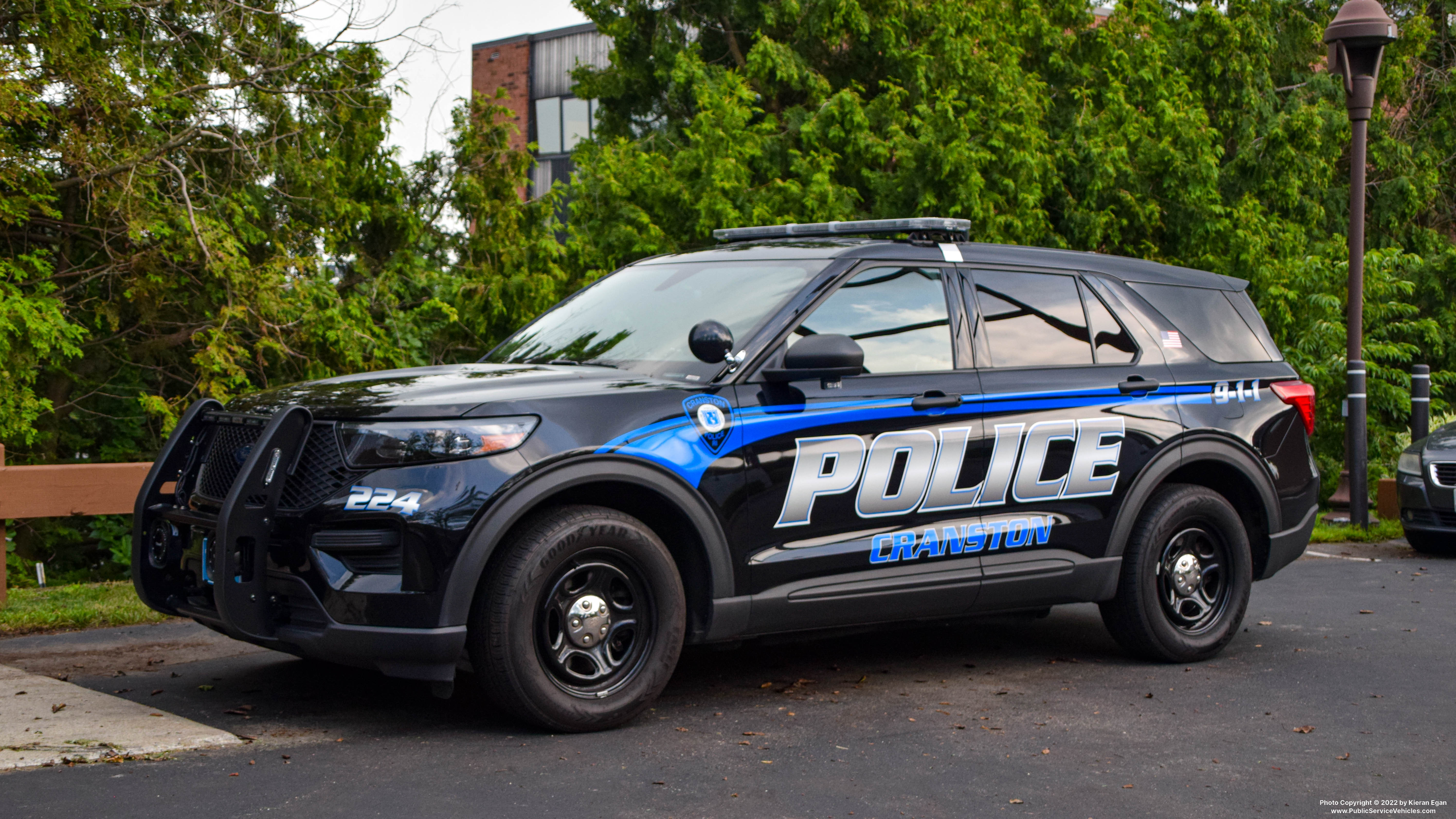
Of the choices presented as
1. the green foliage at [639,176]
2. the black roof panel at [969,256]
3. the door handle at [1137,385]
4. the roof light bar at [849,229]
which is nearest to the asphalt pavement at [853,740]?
the door handle at [1137,385]

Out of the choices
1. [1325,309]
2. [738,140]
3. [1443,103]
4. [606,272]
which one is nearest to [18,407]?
[606,272]

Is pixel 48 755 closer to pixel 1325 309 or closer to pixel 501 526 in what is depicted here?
pixel 501 526

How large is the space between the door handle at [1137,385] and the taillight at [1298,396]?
902 millimetres

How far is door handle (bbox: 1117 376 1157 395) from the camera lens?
21.1 feet

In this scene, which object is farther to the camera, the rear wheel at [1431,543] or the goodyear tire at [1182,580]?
the rear wheel at [1431,543]

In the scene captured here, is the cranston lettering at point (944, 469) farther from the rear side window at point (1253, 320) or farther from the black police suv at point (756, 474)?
the rear side window at point (1253, 320)

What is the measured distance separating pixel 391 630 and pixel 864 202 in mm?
14888

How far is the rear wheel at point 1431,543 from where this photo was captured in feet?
35.7

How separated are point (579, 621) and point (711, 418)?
0.89 meters

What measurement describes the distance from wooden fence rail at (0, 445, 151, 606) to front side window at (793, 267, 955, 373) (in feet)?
13.5

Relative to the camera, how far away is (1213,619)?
269 inches

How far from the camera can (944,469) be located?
230 inches

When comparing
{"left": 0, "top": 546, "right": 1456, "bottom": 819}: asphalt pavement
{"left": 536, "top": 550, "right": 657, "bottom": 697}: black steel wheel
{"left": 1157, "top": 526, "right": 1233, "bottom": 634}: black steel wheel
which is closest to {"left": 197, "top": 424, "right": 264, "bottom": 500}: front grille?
{"left": 0, "top": 546, "right": 1456, "bottom": 819}: asphalt pavement

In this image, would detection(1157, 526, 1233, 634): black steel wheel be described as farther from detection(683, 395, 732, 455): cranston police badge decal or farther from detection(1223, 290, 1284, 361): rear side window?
detection(683, 395, 732, 455): cranston police badge decal
